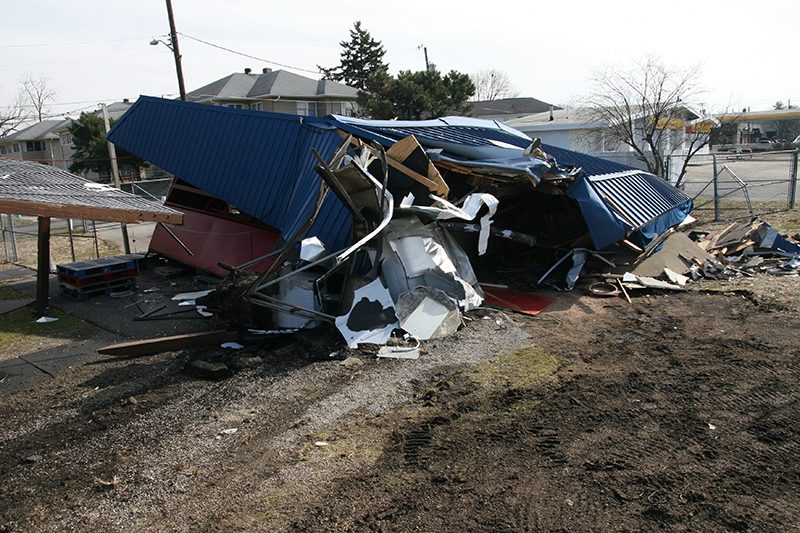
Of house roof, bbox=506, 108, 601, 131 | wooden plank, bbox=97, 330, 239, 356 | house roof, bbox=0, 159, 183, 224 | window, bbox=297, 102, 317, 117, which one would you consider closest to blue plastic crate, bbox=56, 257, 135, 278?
house roof, bbox=0, 159, 183, 224

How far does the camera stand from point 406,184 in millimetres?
8281

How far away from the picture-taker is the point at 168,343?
7195mm

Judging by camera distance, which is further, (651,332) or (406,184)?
(406,184)

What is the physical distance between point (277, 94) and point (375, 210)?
33862mm

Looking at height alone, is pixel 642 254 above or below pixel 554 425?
above

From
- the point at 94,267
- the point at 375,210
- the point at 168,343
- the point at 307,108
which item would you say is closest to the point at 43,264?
the point at 94,267

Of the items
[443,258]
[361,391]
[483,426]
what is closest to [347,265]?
[443,258]

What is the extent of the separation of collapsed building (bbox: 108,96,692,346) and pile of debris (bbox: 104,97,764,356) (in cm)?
3

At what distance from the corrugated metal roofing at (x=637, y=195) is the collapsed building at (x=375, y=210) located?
60mm

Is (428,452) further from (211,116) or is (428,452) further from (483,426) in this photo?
(211,116)

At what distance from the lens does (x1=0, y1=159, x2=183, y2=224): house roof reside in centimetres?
723

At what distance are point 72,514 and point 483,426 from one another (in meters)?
3.42

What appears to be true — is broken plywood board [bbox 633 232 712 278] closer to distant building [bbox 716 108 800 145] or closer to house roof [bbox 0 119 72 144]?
distant building [bbox 716 108 800 145]

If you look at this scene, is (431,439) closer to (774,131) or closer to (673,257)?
(673,257)
